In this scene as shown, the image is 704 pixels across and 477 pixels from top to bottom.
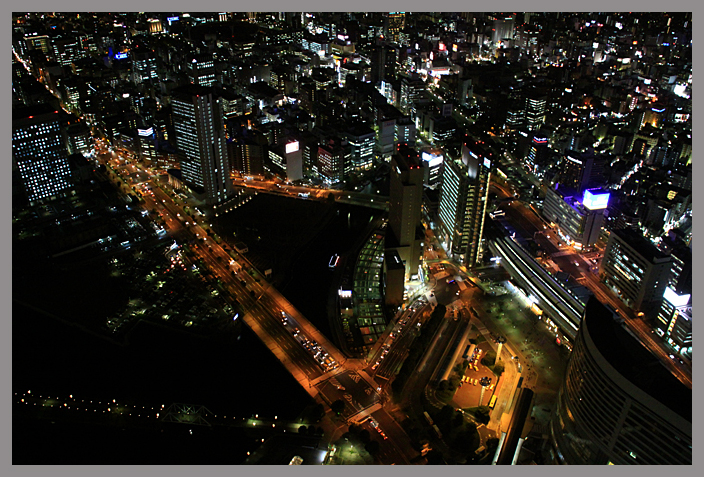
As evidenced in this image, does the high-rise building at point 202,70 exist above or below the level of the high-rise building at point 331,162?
above

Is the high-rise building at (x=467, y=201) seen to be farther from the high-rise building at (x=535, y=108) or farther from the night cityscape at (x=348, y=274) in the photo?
the high-rise building at (x=535, y=108)

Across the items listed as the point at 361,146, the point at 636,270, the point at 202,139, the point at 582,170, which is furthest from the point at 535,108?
the point at 202,139

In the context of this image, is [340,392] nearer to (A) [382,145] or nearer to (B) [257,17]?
(A) [382,145]

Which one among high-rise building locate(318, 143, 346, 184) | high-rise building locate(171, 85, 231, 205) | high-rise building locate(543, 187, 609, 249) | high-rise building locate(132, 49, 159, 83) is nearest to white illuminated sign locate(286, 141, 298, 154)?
high-rise building locate(318, 143, 346, 184)

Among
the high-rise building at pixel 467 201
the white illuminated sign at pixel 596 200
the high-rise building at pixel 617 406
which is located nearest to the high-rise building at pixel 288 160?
the high-rise building at pixel 467 201

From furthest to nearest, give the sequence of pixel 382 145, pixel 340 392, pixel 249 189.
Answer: pixel 382 145
pixel 249 189
pixel 340 392

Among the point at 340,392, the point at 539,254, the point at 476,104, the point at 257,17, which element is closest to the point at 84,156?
the point at 340,392

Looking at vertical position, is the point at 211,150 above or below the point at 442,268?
above
